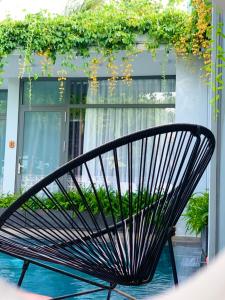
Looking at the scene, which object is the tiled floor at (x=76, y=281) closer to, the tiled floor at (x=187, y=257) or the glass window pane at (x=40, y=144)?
the tiled floor at (x=187, y=257)

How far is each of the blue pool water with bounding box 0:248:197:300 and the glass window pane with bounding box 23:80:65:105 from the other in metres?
5.03

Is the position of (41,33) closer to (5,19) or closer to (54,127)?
(5,19)

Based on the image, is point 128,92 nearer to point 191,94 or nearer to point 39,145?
point 191,94

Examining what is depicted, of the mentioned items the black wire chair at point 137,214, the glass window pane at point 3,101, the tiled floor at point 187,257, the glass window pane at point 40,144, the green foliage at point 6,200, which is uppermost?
the glass window pane at point 3,101

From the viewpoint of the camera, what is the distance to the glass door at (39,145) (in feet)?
28.4

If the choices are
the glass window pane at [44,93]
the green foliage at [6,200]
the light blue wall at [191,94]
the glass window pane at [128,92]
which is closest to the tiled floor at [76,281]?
the light blue wall at [191,94]

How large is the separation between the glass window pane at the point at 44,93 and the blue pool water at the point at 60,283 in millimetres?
5028

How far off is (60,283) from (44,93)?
6.06 meters

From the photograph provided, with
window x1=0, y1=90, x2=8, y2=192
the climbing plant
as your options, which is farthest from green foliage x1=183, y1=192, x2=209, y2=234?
window x1=0, y1=90, x2=8, y2=192

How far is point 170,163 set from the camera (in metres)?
1.47

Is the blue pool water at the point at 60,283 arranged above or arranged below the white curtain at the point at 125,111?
below

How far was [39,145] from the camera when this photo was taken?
8828mm

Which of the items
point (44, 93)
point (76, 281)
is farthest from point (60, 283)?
point (44, 93)

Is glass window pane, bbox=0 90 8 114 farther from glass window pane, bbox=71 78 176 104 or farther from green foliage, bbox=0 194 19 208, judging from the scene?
green foliage, bbox=0 194 19 208
